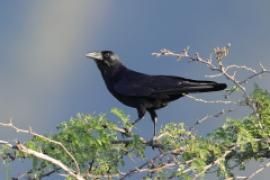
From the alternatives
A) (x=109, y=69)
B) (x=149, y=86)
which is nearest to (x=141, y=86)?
(x=149, y=86)

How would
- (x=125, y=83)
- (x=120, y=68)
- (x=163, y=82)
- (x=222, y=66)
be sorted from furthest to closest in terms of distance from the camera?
(x=120, y=68) → (x=125, y=83) → (x=163, y=82) → (x=222, y=66)

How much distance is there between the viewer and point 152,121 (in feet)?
30.9

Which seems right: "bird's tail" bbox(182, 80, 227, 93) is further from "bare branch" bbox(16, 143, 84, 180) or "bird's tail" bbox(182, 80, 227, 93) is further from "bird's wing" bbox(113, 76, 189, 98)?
"bare branch" bbox(16, 143, 84, 180)

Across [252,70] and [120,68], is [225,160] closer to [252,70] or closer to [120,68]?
[252,70]

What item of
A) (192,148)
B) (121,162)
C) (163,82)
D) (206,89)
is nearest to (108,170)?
(121,162)

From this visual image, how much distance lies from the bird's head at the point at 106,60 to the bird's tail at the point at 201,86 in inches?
94.1

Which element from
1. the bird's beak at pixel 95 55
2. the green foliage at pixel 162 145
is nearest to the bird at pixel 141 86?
the bird's beak at pixel 95 55

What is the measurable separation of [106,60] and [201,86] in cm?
301

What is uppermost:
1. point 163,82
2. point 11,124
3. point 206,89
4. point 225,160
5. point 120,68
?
point 120,68

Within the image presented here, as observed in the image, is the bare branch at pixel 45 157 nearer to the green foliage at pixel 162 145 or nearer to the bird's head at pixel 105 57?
the green foliage at pixel 162 145

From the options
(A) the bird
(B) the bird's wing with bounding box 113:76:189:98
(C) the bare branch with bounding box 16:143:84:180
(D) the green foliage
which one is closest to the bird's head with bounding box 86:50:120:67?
(A) the bird

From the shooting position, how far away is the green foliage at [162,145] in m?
5.79

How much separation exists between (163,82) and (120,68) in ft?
5.83

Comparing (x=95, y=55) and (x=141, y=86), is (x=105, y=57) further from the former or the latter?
(x=141, y=86)
